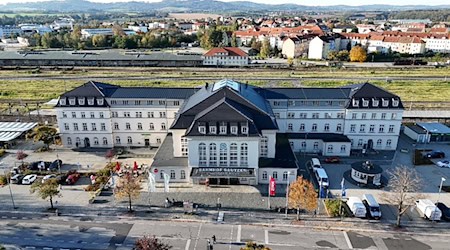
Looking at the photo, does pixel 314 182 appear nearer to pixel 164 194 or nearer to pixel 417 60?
pixel 164 194

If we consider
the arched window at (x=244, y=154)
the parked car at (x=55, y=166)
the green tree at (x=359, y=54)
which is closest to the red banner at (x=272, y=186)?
the arched window at (x=244, y=154)

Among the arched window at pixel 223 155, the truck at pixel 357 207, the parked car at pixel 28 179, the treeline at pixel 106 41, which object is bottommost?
the parked car at pixel 28 179

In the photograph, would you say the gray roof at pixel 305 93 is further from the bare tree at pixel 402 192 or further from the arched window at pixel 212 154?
the arched window at pixel 212 154

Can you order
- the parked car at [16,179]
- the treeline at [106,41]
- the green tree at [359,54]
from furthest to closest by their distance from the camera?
the treeline at [106,41] < the green tree at [359,54] < the parked car at [16,179]

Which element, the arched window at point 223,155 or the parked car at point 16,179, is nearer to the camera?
the arched window at point 223,155

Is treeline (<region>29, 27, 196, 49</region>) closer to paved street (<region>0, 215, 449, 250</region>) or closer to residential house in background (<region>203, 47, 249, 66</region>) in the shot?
residential house in background (<region>203, 47, 249, 66</region>)

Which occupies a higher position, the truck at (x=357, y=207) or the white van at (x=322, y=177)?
the white van at (x=322, y=177)

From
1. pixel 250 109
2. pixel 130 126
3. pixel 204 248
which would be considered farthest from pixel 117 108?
pixel 204 248
